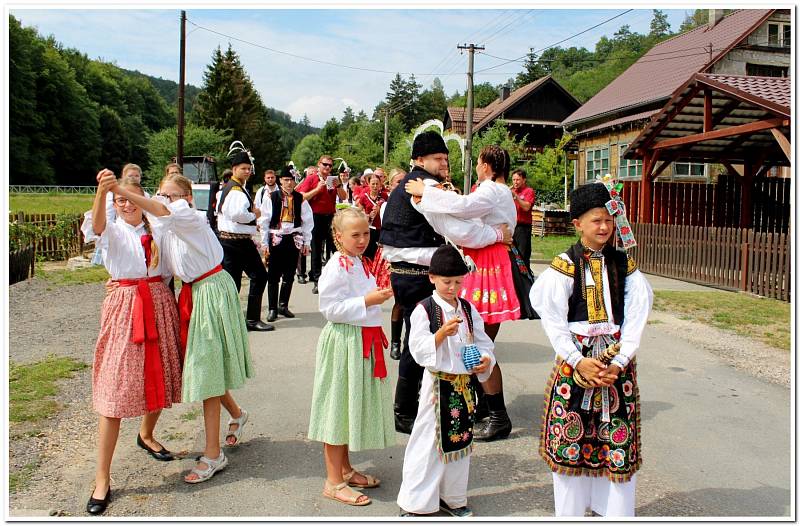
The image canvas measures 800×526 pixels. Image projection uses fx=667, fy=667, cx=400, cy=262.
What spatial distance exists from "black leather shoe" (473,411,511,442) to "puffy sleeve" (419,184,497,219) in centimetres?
141

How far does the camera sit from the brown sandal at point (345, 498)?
11.9 feet

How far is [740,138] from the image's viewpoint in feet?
49.6

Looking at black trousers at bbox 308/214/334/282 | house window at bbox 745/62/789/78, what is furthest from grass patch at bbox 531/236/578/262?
house window at bbox 745/62/789/78

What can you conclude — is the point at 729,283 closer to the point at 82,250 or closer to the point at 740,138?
the point at 740,138

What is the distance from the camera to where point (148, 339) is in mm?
3781

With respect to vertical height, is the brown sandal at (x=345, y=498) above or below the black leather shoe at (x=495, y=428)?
below

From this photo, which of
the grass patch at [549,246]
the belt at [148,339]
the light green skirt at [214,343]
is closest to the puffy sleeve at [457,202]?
the light green skirt at [214,343]

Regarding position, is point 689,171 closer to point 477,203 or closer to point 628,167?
point 628,167

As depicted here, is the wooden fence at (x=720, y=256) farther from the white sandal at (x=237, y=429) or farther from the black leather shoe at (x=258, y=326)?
the white sandal at (x=237, y=429)

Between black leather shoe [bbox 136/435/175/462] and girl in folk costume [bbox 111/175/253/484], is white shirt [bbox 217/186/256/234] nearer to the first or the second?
girl in folk costume [bbox 111/175/253/484]

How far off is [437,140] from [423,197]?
460 millimetres

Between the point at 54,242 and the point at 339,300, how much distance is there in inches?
590

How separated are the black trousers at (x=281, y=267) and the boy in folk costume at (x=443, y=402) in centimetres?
555
